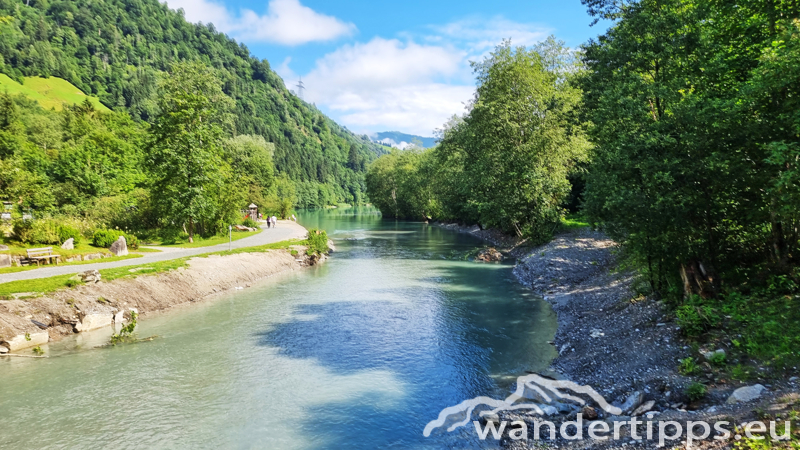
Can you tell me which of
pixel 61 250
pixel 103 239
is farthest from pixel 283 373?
pixel 103 239

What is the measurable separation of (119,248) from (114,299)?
11110 millimetres

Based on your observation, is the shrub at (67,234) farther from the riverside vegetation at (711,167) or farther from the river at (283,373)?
the riverside vegetation at (711,167)

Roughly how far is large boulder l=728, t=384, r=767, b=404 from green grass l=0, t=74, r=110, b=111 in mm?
174828

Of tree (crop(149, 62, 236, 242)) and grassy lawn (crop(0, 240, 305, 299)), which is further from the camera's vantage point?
tree (crop(149, 62, 236, 242))

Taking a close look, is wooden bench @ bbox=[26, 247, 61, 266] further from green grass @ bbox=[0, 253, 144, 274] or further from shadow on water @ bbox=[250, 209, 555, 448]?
shadow on water @ bbox=[250, 209, 555, 448]

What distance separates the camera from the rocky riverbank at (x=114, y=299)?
17.4 metres

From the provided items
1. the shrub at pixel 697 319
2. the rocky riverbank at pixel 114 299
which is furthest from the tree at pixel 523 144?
the shrub at pixel 697 319

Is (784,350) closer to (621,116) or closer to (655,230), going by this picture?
(655,230)

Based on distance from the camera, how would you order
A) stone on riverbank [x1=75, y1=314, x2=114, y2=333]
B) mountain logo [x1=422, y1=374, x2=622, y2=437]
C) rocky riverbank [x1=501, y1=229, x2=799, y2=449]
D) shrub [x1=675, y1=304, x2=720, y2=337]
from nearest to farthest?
rocky riverbank [x1=501, y1=229, x2=799, y2=449] < mountain logo [x1=422, y1=374, x2=622, y2=437] < shrub [x1=675, y1=304, x2=720, y2=337] < stone on riverbank [x1=75, y1=314, x2=114, y2=333]

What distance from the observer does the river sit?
433 inches

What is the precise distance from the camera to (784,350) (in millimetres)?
9898

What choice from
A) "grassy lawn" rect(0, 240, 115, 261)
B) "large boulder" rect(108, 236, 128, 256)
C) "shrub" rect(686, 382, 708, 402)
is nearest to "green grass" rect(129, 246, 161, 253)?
"large boulder" rect(108, 236, 128, 256)

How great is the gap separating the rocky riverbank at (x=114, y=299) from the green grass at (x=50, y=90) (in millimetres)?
146275

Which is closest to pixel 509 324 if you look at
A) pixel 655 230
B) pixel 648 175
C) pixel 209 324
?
pixel 655 230
